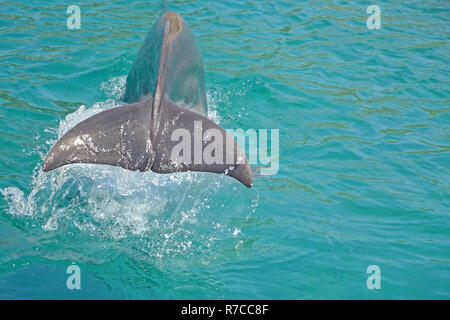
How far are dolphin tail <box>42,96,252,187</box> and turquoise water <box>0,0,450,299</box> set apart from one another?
1.10 meters

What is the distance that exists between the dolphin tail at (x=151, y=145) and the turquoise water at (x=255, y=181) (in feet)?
3.60

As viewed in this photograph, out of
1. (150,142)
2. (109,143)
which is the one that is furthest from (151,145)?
(109,143)

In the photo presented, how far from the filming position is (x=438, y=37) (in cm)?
1188

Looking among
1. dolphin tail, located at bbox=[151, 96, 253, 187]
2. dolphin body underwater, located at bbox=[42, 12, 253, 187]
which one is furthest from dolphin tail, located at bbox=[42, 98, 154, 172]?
dolphin tail, located at bbox=[151, 96, 253, 187]

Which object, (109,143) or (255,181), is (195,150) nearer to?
(109,143)

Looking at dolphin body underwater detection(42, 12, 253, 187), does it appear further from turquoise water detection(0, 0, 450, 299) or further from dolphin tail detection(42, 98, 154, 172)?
turquoise water detection(0, 0, 450, 299)

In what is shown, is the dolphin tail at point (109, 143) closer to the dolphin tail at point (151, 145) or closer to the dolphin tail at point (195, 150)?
the dolphin tail at point (151, 145)

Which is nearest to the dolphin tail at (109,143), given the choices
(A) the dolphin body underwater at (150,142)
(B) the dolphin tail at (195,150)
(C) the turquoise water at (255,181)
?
(A) the dolphin body underwater at (150,142)

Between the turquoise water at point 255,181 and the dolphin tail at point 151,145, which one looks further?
the turquoise water at point 255,181

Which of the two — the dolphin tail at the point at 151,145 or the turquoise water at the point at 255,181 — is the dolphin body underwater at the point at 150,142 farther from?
the turquoise water at the point at 255,181

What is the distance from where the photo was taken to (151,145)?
4969 mm

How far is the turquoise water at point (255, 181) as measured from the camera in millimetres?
5480

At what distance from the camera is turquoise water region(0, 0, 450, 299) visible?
18.0 feet

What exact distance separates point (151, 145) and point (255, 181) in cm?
232
